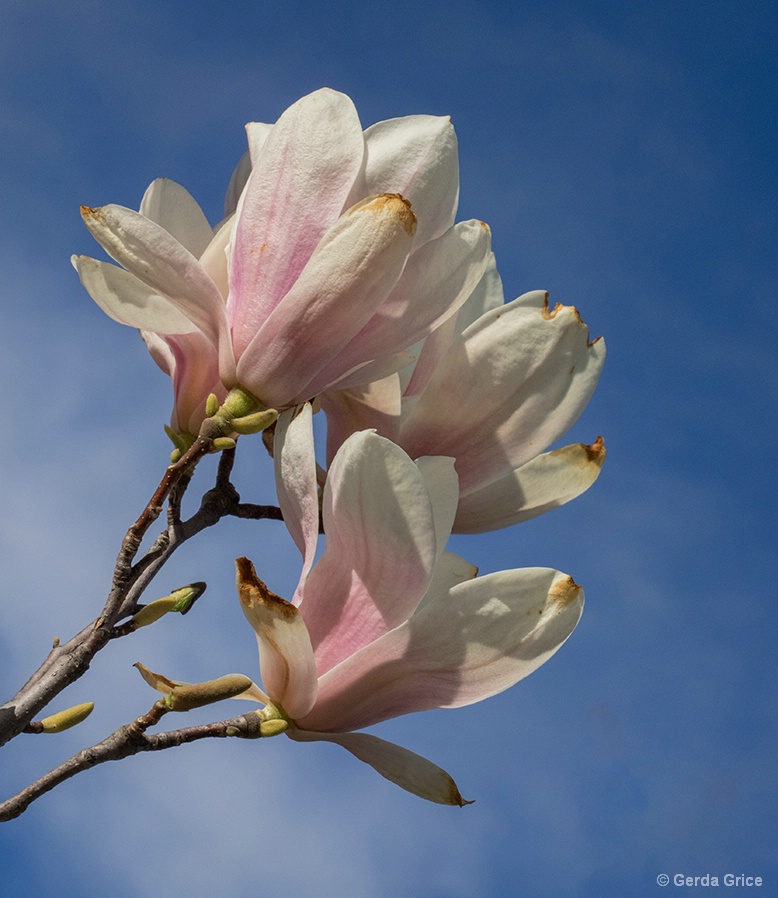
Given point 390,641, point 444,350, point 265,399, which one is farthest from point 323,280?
point 390,641

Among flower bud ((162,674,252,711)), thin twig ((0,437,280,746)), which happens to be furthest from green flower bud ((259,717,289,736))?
thin twig ((0,437,280,746))

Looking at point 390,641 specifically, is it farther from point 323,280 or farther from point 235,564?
point 323,280

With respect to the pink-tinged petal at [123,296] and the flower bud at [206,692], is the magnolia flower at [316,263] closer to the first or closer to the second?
the pink-tinged petal at [123,296]

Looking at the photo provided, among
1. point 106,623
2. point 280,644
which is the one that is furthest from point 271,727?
point 106,623

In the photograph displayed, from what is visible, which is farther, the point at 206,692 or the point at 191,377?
the point at 191,377

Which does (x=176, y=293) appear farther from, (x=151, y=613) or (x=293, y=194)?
(x=151, y=613)

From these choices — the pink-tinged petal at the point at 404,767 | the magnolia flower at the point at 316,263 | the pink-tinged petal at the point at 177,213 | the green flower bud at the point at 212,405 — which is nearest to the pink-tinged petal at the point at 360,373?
the magnolia flower at the point at 316,263

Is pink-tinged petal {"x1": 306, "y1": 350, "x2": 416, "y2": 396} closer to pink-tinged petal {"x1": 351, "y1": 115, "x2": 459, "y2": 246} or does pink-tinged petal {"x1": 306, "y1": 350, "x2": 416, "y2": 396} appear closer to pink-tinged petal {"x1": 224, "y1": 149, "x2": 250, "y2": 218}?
pink-tinged petal {"x1": 351, "y1": 115, "x2": 459, "y2": 246}
